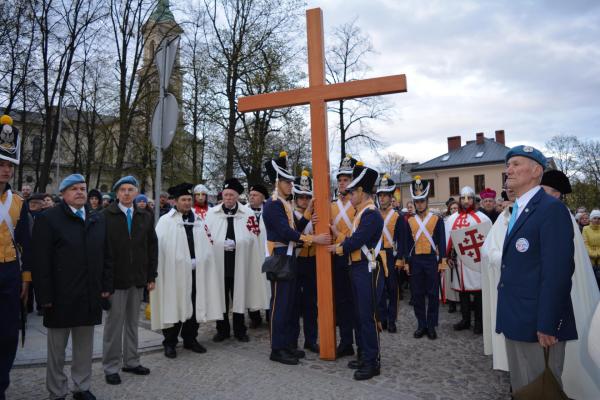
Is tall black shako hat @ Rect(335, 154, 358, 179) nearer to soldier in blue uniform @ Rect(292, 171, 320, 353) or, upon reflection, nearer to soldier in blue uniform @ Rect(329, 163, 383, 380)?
soldier in blue uniform @ Rect(329, 163, 383, 380)

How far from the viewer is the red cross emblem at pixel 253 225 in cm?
738

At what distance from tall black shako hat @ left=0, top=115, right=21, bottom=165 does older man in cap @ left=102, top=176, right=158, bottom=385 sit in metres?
1.08

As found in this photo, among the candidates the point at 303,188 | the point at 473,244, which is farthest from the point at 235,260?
the point at 473,244

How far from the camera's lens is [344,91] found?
216 inches

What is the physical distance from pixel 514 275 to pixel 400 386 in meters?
2.10

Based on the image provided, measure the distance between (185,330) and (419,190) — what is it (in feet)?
13.7

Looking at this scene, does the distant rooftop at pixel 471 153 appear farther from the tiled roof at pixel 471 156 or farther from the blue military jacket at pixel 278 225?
the blue military jacket at pixel 278 225

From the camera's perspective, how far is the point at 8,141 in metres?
4.17

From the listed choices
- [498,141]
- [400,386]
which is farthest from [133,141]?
[498,141]

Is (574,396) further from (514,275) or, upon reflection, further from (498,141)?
(498,141)

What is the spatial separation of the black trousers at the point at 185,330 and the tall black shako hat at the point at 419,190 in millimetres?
3678

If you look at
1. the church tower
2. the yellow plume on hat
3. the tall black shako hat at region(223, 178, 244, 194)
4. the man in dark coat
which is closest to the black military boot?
the tall black shako hat at region(223, 178, 244, 194)

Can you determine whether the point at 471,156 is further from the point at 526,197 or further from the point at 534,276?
the point at 534,276

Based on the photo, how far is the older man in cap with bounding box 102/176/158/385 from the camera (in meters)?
5.11
